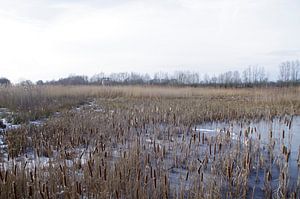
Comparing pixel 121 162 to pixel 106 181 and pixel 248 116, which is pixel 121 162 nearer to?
pixel 106 181

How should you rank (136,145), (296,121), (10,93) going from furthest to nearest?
(10,93) < (296,121) < (136,145)

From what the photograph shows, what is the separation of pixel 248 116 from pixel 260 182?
6702 millimetres

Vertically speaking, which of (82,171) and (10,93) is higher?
(10,93)

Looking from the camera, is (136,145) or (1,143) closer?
(136,145)

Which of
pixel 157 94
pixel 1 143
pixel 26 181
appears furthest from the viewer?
pixel 157 94

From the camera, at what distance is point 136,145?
5.51m

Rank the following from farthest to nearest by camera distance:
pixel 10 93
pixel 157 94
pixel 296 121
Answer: pixel 157 94, pixel 10 93, pixel 296 121

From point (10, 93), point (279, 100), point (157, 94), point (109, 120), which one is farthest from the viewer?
point (157, 94)

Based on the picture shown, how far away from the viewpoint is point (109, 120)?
867 cm

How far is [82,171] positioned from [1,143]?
2879mm

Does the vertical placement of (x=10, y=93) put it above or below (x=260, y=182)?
above

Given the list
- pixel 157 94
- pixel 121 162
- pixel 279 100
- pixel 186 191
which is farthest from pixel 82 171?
pixel 157 94

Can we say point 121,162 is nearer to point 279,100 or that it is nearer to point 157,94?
point 279,100

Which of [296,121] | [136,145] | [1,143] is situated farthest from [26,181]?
[296,121]
